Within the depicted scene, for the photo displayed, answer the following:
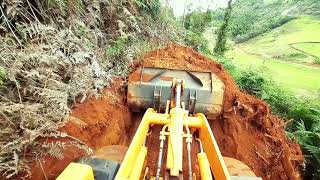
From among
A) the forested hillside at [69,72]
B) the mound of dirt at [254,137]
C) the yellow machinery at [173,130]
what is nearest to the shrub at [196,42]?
the forested hillside at [69,72]

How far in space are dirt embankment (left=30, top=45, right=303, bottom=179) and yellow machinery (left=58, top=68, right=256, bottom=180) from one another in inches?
12.3

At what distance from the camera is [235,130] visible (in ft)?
17.9

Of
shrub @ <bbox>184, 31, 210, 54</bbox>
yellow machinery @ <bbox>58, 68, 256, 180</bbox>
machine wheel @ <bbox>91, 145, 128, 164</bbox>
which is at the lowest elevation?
machine wheel @ <bbox>91, 145, 128, 164</bbox>

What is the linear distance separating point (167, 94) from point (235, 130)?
1.22 meters

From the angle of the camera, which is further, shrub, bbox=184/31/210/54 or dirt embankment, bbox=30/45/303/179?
shrub, bbox=184/31/210/54

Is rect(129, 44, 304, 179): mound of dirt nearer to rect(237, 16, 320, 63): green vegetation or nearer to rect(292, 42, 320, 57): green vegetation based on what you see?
rect(237, 16, 320, 63): green vegetation

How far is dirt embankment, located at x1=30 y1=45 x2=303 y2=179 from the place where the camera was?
4559mm

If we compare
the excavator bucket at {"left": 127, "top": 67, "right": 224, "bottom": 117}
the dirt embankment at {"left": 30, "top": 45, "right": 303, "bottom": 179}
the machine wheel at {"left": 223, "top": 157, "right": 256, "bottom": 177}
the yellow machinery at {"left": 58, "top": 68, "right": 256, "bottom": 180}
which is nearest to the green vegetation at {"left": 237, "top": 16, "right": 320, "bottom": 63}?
the dirt embankment at {"left": 30, "top": 45, "right": 303, "bottom": 179}

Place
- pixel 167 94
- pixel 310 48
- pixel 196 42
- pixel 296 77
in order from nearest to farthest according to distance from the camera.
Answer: pixel 167 94
pixel 296 77
pixel 196 42
pixel 310 48

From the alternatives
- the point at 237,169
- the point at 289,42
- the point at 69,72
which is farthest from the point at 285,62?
the point at 69,72

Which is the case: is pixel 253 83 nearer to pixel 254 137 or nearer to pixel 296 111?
pixel 296 111

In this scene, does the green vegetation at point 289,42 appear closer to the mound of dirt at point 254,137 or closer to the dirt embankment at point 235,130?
the mound of dirt at point 254,137

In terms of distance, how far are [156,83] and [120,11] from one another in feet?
7.17

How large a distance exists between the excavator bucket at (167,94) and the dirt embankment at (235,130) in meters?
0.23
